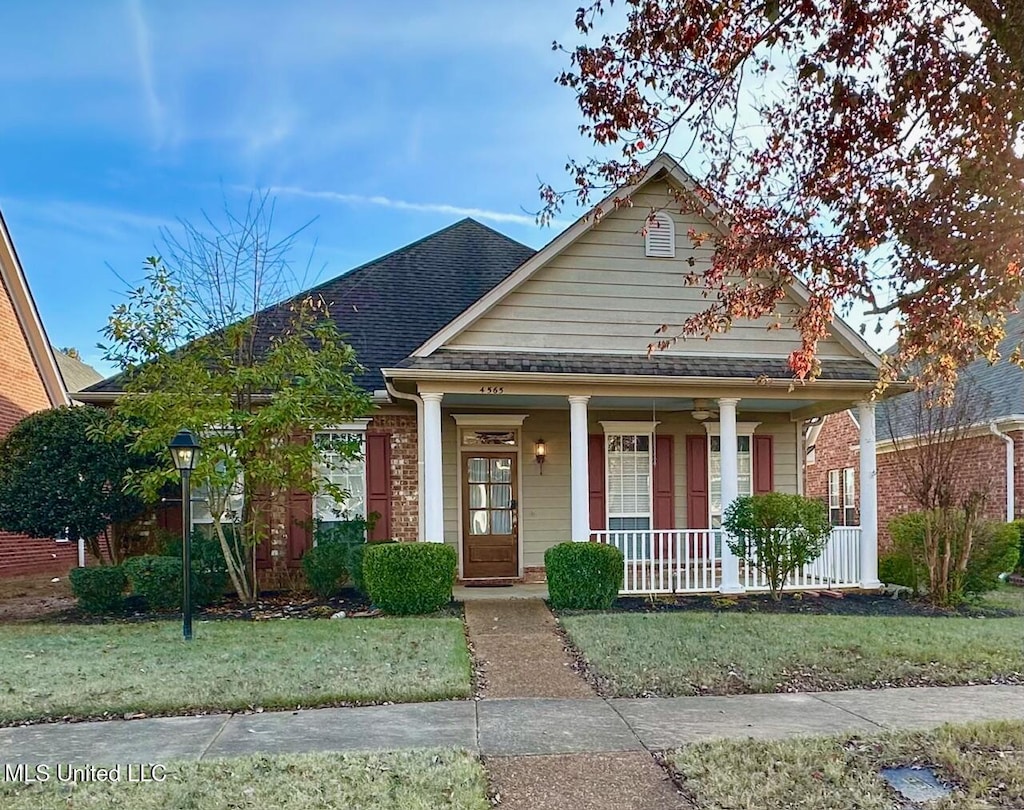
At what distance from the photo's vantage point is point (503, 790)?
12.1ft

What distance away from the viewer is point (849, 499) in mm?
19422

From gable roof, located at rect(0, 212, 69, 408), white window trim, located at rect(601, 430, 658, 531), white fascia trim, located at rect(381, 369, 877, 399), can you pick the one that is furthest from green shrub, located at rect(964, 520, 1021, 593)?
gable roof, located at rect(0, 212, 69, 408)

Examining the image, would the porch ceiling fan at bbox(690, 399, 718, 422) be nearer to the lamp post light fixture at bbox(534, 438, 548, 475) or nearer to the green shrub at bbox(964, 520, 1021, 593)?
the lamp post light fixture at bbox(534, 438, 548, 475)

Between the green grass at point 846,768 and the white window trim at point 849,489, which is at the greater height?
the white window trim at point 849,489

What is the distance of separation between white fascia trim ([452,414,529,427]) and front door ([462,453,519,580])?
1.58 ft

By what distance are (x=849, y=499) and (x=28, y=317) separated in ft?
65.5

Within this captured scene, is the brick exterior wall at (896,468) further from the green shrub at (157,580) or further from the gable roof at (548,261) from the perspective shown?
the green shrub at (157,580)

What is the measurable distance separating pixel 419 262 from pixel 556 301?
14.6 feet

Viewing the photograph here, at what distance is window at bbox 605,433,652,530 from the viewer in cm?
1169

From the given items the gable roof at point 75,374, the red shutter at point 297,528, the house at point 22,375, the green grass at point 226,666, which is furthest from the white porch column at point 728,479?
the gable roof at point 75,374

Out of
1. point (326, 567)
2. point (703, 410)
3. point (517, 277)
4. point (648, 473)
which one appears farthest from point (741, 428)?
point (326, 567)

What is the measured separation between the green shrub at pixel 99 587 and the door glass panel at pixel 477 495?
15.8 ft

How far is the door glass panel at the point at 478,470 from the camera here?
11281 mm

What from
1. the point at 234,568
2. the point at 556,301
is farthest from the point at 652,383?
the point at 234,568
